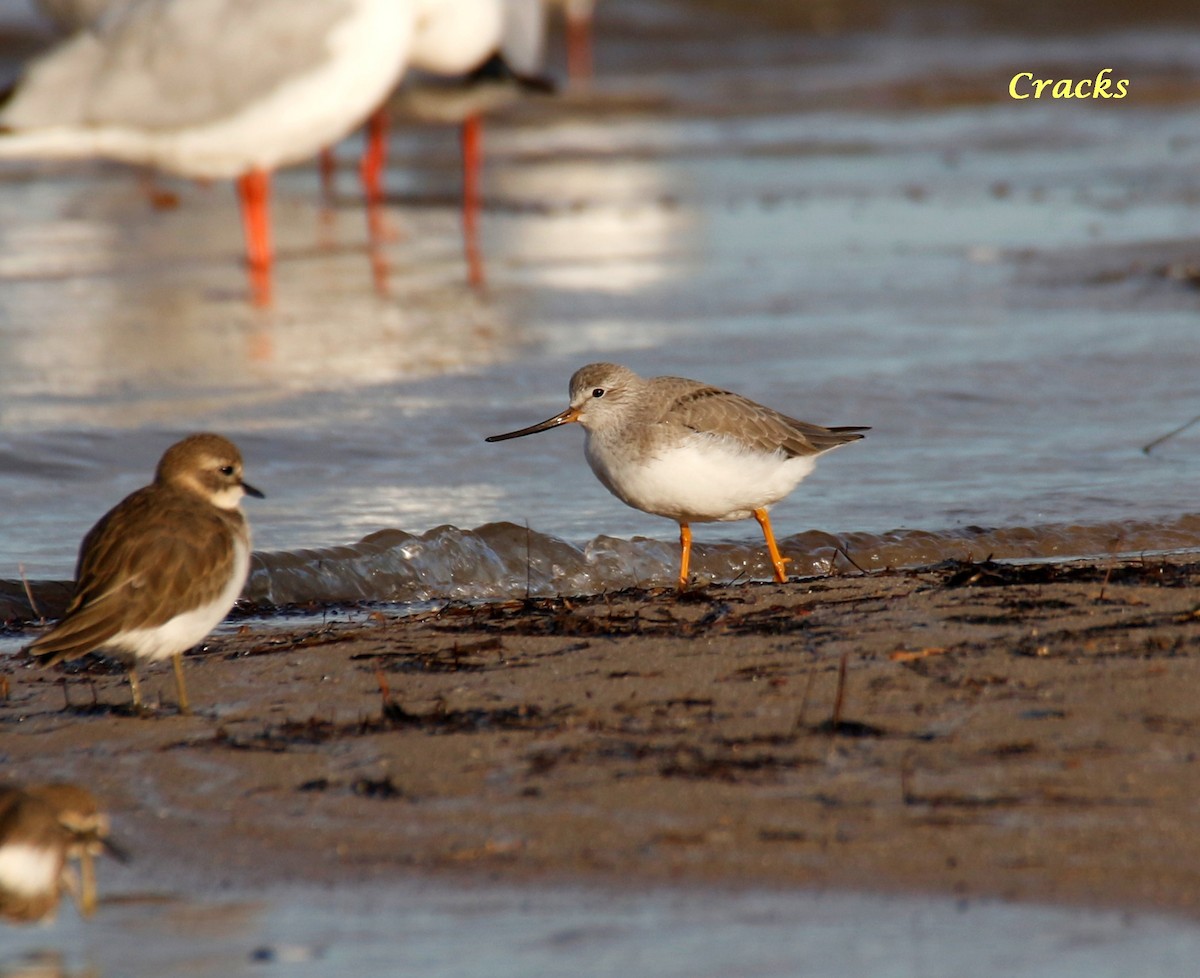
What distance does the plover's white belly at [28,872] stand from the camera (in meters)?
3.25

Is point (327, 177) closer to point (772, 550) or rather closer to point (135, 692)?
point (772, 550)

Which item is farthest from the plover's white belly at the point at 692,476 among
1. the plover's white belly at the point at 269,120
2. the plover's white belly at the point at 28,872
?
the plover's white belly at the point at 269,120

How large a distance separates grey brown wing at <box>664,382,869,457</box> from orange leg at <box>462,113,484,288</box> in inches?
199

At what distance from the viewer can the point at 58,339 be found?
29.2 feet

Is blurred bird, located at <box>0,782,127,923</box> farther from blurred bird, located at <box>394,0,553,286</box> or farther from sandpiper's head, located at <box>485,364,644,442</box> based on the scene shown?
blurred bird, located at <box>394,0,553,286</box>

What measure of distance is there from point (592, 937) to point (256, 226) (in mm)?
8329

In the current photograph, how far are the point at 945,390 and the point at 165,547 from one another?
4.24 metres

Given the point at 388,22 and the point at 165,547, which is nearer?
the point at 165,547

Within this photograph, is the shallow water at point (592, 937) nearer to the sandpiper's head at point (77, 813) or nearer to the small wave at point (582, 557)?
the sandpiper's head at point (77, 813)

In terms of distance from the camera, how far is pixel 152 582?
13.7 ft

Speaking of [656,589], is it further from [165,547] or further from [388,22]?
[388,22]

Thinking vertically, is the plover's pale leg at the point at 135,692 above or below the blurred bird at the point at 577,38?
below

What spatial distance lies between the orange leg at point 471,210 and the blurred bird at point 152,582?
6.10m

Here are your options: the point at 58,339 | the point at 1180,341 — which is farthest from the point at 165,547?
the point at 1180,341
